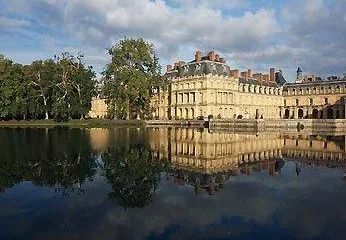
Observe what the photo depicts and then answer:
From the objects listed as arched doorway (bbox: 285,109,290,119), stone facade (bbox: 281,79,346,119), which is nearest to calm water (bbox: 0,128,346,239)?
stone facade (bbox: 281,79,346,119)

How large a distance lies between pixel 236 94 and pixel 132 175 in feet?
215

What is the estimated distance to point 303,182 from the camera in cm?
1433

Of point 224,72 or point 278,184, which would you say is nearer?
point 278,184

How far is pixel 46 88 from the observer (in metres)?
66.1

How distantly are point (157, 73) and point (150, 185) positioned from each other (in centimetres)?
5660

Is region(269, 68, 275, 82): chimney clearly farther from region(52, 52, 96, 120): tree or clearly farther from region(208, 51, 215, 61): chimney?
region(52, 52, 96, 120): tree

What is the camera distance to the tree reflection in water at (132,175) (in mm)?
11438

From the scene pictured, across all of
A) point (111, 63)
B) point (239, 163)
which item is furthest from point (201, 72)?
point (239, 163)

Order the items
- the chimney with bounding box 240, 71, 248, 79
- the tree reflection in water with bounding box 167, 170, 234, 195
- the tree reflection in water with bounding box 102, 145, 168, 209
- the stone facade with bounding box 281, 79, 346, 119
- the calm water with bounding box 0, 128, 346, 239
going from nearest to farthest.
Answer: the calm water with bounding box 0, 128, 346, 239 < the tree reflection in water with bounding box 102, 145, 168, 209 < the tree reflection in water with bounding box 167, 170, 234, 195 < the stone facade with bounding box 281, 79, 346, 119 < the chimney with bounding box 240, 71, 248, 79

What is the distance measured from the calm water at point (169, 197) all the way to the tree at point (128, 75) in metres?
44.3

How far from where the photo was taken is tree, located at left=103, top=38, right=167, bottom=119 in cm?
6431

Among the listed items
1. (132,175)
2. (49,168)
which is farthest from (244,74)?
(132,175)

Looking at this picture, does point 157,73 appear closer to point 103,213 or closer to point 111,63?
point 111,63

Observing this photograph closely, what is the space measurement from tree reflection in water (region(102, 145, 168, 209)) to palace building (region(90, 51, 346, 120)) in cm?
4989
